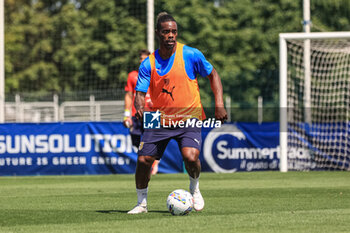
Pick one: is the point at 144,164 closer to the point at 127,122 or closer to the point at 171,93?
the point at 171,93

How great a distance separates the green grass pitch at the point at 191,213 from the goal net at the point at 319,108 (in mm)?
1531

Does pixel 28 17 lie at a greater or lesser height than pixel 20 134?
greater

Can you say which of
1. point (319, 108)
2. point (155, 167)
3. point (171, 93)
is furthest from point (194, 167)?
point (319, 108)

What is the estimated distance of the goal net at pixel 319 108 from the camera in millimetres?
17219

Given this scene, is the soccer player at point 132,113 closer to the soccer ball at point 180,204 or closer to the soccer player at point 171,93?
the soccer player at point 171,93

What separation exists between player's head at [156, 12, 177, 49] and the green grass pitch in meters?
1.97

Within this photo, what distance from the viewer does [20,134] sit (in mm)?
17203

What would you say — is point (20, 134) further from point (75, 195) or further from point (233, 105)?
point (233, 105)

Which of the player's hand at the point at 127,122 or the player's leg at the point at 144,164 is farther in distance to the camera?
the player's hand at the point at 127,122

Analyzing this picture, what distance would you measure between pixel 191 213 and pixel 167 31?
2.11 m

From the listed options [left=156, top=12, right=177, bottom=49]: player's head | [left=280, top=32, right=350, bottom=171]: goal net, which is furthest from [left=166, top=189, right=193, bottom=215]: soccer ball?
[left=280, top=32, right=350, bottom=171]: goal net

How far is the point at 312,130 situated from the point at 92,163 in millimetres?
5222

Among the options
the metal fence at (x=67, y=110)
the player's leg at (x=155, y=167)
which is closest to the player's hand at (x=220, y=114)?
the player's leg at (x=155, y=167)

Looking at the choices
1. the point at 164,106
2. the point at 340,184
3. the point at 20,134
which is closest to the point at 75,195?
the point at 164,106
